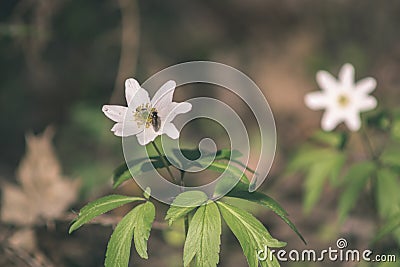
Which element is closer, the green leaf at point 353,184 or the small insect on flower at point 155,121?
the small insect on flower at point 155,121

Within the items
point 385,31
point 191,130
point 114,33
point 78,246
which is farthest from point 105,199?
point 385,31

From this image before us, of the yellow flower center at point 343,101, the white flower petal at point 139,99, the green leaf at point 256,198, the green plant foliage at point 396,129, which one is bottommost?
the green leaf at point 256,198

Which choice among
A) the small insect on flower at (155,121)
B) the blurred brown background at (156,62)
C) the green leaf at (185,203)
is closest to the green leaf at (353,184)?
the blurred brown background at (156,62)

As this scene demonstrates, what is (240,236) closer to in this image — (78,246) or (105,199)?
(105,199)

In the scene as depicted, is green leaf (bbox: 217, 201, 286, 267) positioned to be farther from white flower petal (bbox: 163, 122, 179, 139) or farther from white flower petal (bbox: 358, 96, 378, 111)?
white flower petal (bbox: 358, 96, 378, 111)

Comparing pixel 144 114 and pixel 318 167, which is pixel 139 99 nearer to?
pixel 144 114

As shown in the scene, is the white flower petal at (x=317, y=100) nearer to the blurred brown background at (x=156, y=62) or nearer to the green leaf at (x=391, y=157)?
the blurred brown background at (x=156, y=62)
